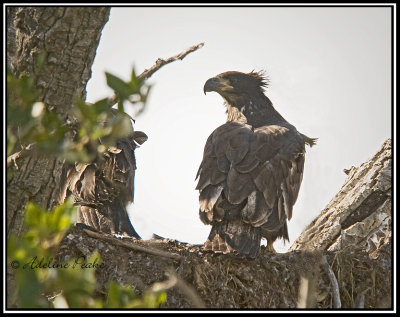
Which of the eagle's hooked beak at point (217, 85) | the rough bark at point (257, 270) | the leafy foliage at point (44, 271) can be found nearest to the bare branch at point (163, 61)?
the leafy foliage at point (44, 271)

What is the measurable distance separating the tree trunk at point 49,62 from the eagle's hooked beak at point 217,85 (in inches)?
175

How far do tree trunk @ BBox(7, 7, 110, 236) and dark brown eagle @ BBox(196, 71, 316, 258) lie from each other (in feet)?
10.1

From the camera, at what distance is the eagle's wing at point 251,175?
6.53 metres

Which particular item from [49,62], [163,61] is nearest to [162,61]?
[163,61]

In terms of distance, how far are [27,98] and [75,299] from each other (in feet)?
2.44

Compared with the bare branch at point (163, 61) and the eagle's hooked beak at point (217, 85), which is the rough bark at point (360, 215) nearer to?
the eagle's hooked beak at point (217, 85)

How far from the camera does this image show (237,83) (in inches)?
336

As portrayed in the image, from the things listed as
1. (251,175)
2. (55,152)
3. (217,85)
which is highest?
(217,85)

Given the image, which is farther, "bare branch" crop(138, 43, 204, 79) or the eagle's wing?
the eagle's wing

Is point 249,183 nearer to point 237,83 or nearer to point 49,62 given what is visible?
point 237,83

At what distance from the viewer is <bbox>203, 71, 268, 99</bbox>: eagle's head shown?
8391 millimetres

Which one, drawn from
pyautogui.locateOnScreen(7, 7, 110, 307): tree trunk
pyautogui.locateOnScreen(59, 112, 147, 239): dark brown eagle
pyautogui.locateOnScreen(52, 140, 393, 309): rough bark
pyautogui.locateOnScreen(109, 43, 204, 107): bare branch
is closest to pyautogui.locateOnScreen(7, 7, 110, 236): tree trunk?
pyautogui.locateOnScreen(7, 7, 110, 307): tree trunk

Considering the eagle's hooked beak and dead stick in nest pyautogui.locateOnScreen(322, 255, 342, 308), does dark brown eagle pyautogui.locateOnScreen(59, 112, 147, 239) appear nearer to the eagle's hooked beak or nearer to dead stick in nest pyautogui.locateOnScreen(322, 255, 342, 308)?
the eagle's hooked beak

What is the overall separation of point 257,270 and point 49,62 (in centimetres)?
341
